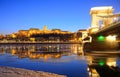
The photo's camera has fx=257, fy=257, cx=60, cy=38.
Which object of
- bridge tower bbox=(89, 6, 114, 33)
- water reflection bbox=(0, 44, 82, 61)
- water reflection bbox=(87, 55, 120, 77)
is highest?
→ bridge tower bbox=(89, 6, 114, 33)

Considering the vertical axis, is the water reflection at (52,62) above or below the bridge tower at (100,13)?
below

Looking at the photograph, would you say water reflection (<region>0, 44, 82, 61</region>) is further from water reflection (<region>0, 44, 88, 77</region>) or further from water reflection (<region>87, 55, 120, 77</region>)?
water reflection (<region>87, 55, 120, 77</region>)

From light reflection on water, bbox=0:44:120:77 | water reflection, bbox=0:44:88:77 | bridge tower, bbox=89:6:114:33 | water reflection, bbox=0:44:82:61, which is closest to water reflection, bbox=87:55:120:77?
light reflection on water, bbox=0:44:120:77

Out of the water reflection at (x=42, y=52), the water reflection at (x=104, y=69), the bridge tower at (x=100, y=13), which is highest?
the bridge tower at (x=100, y=13)

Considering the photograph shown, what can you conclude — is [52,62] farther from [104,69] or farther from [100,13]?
[100,13]

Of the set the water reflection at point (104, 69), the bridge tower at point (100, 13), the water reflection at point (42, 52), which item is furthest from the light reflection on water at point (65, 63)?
the bridge tower at point (100, 13)

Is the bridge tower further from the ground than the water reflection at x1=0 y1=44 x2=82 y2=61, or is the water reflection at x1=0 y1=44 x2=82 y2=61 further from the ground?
the bridge tower

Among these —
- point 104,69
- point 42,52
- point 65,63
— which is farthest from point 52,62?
point 42,52

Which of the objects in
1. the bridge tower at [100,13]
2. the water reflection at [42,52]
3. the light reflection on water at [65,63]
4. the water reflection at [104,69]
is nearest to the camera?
the water reflection at [104,69]

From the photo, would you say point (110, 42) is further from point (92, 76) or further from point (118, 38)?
point (92, 76)

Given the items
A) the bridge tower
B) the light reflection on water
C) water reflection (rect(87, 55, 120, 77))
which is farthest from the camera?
the bridge tower

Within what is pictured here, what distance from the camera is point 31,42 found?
18212 centimetres

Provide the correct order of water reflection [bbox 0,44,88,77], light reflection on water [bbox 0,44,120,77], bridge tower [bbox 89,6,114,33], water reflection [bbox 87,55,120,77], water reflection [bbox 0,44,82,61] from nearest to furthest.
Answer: water reflection [bbox 87,55,120,77] < light reflection on water [bbox 0,44,120,77] < water reflection [bbox 0,44,88,77] < water reflection [bbox 0,44,82,61] < bridge tower [bbox 89,6,114,33]

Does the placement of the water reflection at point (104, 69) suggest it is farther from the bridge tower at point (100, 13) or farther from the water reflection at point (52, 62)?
the bridge tower at point (100, 13)
